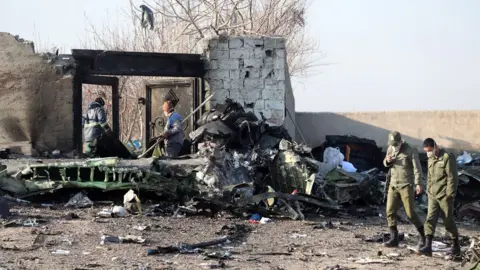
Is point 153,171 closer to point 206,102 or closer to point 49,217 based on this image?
point 49,217

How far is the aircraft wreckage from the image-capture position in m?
10.2

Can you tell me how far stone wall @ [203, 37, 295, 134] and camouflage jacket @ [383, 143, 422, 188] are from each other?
6932 mm

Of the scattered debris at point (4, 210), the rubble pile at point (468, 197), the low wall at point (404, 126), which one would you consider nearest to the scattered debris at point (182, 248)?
the scattered debris at point (4, 210)

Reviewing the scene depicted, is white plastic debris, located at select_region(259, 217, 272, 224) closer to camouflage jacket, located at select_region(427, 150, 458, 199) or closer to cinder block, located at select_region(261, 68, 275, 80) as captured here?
camouflage jacket, located at select_region(427, 150, 458, 199)

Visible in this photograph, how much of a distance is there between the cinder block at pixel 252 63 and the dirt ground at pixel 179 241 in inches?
233

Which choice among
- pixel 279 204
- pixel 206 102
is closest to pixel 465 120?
pixel 206 102

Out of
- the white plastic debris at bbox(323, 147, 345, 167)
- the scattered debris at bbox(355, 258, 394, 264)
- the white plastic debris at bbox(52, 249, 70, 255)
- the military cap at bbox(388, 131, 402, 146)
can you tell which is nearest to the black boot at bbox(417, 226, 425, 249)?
the scattered debris at bbox(355, 258, 394, 264)

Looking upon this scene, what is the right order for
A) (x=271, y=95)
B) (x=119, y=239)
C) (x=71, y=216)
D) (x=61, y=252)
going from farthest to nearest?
(x=271, y=95), (x=71, y=216), (x=119, y=239), (x=61, y=252)

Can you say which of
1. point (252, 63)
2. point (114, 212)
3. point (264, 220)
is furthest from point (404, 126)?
point (114, 212)

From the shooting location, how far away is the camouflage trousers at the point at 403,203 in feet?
27.7

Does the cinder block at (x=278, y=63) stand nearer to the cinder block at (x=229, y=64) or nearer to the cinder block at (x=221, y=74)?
the cinder block at (x=229, y=64)

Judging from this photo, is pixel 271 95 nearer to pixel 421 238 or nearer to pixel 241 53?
pixel 241 53

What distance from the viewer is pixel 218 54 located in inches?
612

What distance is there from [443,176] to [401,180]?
0.56 metres
